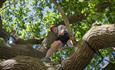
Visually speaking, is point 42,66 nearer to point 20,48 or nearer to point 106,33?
point 106,33

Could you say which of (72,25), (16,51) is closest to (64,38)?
(16,51)

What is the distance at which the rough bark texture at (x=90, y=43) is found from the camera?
19.2ft

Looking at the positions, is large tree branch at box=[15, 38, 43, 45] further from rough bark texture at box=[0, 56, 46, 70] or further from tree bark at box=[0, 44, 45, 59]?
rough bark texture at box=[0, 56, 46, 70]

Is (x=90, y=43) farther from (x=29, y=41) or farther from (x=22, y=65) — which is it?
(x=29, y=41)

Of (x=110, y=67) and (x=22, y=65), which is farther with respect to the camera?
(x=110, y=67)

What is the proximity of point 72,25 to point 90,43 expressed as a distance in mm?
3938

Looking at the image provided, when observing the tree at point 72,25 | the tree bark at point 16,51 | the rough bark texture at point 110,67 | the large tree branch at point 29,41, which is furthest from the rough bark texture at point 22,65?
the large tree branch at point 29,41

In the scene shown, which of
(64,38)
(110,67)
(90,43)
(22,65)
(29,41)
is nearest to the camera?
(22,65)

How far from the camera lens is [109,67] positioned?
299 inches

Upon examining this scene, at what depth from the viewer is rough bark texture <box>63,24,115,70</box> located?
19.2ft

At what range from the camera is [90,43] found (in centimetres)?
Answer: 592

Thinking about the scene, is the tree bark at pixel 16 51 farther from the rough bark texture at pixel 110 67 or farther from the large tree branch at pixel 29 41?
the rough bark texture at pixel 110 67

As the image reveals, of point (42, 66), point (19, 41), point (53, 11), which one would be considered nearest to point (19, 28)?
point (53, 11)

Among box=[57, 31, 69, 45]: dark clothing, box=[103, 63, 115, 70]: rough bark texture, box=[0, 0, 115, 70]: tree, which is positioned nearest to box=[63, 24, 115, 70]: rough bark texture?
box=[0, 0, 115, 70]: tree
